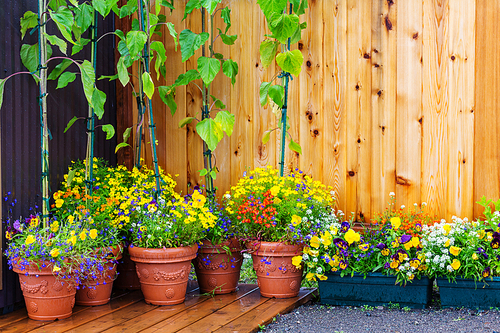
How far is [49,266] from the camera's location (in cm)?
209

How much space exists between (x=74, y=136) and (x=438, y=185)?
86.9 inches

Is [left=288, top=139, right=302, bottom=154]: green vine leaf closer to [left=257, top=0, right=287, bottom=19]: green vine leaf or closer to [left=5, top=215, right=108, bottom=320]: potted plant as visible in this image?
[left=257, top=0, right=287, bottom=19]: green vine leaf

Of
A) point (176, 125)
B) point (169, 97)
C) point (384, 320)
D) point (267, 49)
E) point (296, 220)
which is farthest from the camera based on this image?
point (176, 125)

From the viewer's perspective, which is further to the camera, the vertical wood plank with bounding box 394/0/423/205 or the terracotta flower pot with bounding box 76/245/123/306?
the vertical wood plank with bounding box 394/0/423/205

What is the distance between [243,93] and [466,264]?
1.69 meters

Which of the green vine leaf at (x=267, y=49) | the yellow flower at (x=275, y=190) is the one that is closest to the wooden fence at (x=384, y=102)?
the green vine leaf at (x=267, y=49)

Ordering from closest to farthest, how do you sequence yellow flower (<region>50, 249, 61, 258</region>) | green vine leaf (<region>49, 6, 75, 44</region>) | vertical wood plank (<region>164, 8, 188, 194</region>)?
yellow flower (<region>50, 249, 61, 258</region>) → green vine leaf (<region>49, 6, 75, 44</region>) → vertical wood plank (<region>164, 8, 188, 194</region>)

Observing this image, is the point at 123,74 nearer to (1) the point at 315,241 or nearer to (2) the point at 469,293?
(1) the point at 315,241

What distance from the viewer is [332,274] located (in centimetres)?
240

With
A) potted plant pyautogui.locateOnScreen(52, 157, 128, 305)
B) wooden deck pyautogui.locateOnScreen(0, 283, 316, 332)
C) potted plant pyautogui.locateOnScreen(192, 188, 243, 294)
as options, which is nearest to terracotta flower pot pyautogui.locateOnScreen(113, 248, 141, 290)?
wooden deck pyautogui.locateOnScreen(0, 283, 316, 332)

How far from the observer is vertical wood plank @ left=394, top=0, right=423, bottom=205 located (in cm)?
268

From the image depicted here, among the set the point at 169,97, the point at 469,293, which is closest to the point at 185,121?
the point at 169,97

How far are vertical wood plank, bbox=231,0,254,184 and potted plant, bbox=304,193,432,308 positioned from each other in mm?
826

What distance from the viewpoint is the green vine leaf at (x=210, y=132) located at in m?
2.62
